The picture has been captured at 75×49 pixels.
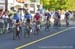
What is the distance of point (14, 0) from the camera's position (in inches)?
1866

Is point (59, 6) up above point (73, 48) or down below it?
below

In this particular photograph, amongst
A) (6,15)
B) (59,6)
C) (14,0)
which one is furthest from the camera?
(59,6)

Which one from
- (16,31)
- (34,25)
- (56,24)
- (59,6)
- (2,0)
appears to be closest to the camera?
(16,31)

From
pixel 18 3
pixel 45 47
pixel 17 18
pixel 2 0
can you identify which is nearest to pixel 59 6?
pixel 18 3

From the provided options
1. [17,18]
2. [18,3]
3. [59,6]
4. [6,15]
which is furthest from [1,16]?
[59,6]

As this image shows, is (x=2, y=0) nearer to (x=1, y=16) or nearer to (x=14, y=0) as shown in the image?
(x=14, y=0)

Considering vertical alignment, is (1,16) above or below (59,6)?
above

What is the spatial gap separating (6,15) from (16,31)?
7.53 m

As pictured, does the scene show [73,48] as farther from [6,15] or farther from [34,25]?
[6,15]

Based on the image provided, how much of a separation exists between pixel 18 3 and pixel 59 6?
36140 mm

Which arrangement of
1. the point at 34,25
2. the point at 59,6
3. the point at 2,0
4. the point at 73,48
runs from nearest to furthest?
the point at 73,48
the point at 34,25
the point at 2,0
the point at 59,6

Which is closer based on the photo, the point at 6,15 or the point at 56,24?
the point at 6,15

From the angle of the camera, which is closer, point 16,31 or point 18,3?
point 16,31

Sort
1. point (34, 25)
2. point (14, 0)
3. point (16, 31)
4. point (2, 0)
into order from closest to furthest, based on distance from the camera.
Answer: point (16, 31), point (34, 25), point (2, 0), point (14, 0)
